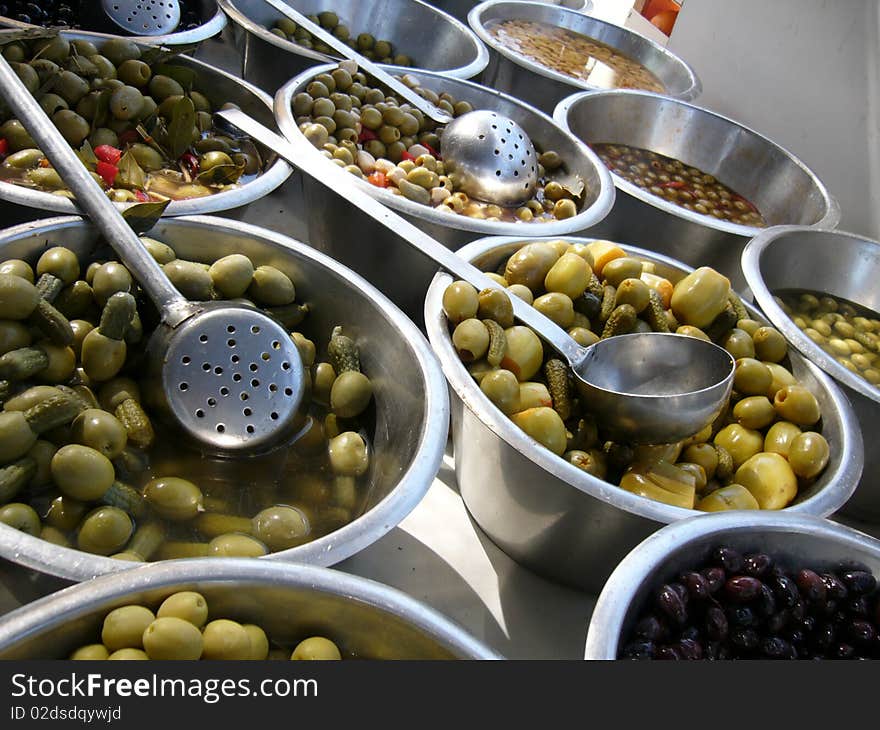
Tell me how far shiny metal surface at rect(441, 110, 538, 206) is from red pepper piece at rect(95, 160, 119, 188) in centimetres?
70

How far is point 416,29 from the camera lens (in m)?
2.35

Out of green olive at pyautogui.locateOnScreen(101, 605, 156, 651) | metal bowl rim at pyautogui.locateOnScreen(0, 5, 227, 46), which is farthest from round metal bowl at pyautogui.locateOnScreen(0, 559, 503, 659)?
metal bowl rim at pyautogui.locateOnScreen(0, 5, 227, 46)

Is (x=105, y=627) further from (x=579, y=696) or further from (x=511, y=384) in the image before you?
(x=511, y=384)

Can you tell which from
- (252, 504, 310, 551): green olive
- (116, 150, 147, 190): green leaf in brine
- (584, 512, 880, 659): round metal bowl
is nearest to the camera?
(584, 512, 880, 659): round metal bowl

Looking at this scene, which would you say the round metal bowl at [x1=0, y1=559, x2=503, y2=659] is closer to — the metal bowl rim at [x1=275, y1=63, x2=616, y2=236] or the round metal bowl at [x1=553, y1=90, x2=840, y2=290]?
the metal bowl rim at [x1=275, y1=63, x2=616, y2=236]

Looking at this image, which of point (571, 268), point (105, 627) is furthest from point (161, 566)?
point (571, 268)

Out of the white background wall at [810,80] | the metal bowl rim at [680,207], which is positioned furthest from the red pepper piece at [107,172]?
the white background wall at [810,80]

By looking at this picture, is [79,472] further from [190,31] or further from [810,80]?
[810,80]

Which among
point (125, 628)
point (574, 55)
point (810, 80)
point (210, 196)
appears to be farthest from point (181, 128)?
point (810, 80)

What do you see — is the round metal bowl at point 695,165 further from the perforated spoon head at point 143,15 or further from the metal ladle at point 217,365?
the perforated spoon head at point 143,15

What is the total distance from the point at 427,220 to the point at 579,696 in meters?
0.89

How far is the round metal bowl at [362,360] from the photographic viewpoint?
0.71 meters

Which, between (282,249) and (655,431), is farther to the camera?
(282,249)

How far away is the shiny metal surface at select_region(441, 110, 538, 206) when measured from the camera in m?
1.65
